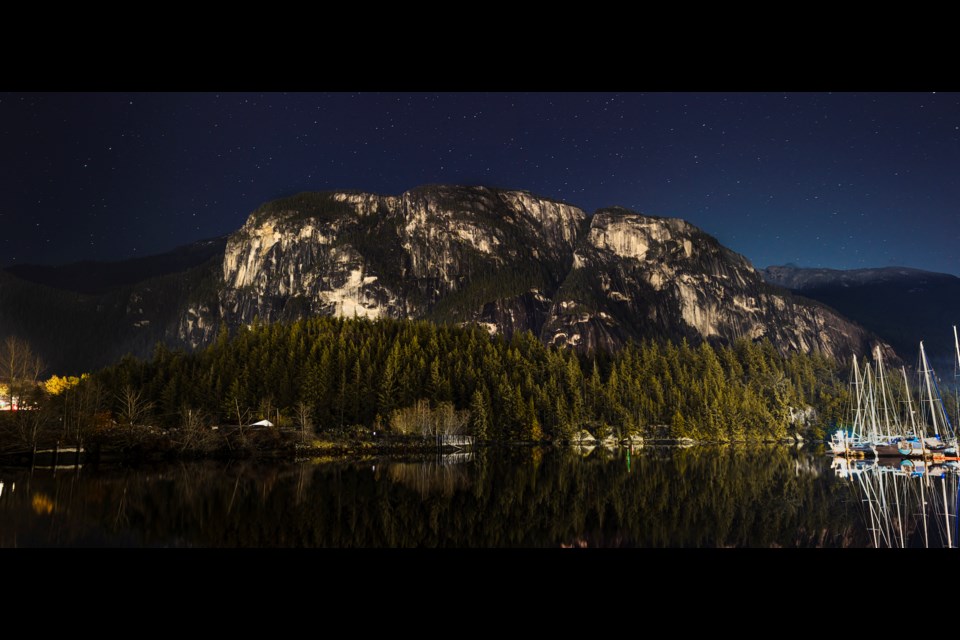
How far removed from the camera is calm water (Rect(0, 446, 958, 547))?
60.2 ft

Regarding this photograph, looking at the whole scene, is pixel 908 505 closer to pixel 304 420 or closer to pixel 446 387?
pixel 304 420

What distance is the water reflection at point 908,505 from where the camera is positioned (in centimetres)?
1794

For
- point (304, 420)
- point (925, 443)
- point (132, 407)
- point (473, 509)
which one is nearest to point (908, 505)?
point (473, 509)

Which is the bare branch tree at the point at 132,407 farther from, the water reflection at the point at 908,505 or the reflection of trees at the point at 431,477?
the water reflection at the point at 908,505

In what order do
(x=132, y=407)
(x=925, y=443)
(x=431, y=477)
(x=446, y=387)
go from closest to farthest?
(x=431, y=477), (x=925, y=443), (x=132, y=407), (x=446, y=387)

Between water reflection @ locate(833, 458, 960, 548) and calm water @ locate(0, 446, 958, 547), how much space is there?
0.07 m

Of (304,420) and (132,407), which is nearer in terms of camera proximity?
(132,407)

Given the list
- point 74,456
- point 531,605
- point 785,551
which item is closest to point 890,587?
point 785,551

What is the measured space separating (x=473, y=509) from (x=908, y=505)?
16952mm

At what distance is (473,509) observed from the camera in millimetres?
24500

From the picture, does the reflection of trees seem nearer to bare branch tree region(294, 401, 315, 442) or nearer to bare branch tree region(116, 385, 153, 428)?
bare branch tree region(294, 401, 315, 442)

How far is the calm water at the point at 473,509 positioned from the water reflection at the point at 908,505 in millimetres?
69
